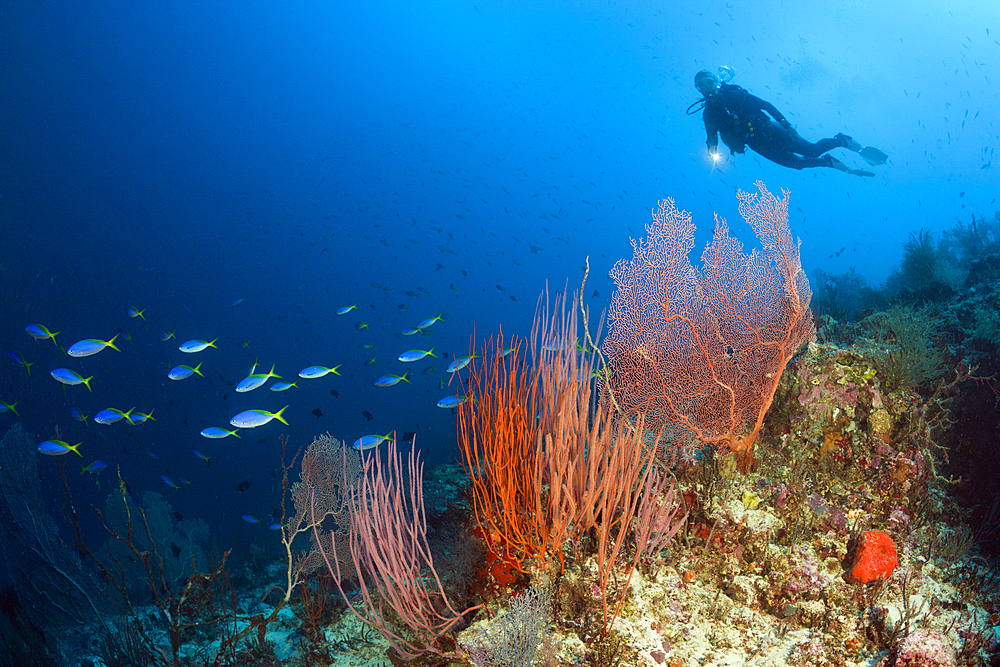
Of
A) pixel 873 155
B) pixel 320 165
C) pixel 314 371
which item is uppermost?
pixel 320 165

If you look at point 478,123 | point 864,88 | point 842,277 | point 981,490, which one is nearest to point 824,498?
point 981,490

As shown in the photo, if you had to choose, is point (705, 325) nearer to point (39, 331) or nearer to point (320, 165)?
point (39, 331)

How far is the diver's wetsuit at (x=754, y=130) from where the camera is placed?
30.3 feet

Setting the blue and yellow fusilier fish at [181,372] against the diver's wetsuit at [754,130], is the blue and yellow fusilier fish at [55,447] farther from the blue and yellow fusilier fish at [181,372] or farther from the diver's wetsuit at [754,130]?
the diver's wetsuit at [754,130]

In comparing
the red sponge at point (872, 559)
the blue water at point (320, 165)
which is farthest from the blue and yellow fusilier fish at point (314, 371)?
the blue water at point (320, 165)

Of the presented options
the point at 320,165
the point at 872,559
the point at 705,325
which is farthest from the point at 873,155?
the point at 320,165

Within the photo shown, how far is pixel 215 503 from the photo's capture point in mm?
25531

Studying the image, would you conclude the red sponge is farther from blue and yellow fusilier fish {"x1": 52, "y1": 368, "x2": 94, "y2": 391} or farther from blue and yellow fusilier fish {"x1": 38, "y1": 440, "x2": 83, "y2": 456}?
blue and yellow fusilier fish {"x1": 52, "y1": 368, "x2": 94, "y2": 391}

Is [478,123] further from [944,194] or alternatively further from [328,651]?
[944,194]

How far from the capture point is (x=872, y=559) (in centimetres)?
299

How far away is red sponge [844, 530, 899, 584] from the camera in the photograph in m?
2.97

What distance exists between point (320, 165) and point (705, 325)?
196ft

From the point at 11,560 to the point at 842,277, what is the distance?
→ 18.0 metres

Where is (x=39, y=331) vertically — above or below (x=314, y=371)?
below
